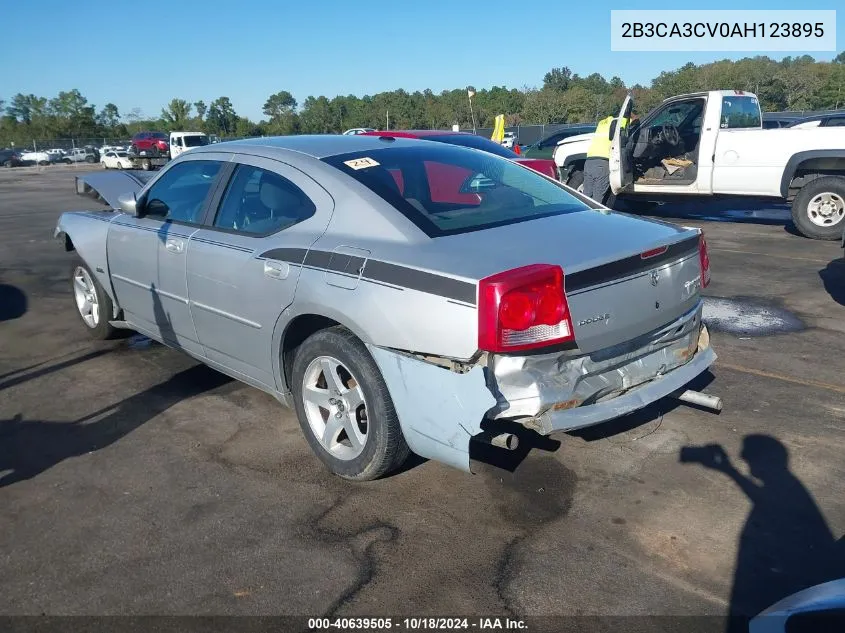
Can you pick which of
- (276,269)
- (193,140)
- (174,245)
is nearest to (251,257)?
(276,269)

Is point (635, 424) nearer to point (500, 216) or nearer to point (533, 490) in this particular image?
point (533, 490)

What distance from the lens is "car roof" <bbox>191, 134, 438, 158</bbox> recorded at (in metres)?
3.97

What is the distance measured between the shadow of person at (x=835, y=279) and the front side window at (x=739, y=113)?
10.4 ft

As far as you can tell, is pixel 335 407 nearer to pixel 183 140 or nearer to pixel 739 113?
pixel 739 113

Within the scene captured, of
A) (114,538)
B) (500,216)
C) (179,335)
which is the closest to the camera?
A: (114,538)

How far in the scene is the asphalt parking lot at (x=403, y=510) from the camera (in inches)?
106

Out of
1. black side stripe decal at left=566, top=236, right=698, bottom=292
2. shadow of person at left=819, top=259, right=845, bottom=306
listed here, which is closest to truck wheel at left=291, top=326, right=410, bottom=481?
black side stripe decal at left=566, top=236, right=698, bottom=292

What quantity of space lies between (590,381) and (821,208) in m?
8.74

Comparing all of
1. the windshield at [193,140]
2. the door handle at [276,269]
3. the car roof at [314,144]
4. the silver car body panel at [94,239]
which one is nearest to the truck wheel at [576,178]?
the car roof at [314,144]

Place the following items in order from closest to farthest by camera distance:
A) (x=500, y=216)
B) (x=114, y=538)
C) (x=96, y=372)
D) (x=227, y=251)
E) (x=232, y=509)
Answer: (x=114, y=538)
(x=232, y=509)
(x=500, y=216)
(x=227, y=251)
(x=96, y=372)

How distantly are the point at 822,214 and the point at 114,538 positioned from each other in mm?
10217

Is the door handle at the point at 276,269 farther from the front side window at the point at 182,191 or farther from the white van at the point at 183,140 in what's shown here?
the white van at the point at 183,140

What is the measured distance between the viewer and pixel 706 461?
363 centimetres

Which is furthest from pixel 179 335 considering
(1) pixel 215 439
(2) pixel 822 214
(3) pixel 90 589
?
(2) pixel 822 214
